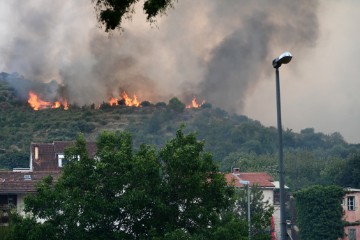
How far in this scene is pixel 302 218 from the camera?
99000 millimetres

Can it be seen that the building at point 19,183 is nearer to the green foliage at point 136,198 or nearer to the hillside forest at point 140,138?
the green foliage at point 136,198

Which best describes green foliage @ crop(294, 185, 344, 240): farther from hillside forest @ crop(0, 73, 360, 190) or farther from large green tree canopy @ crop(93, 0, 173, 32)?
large green tree canopy @ crop(93, 0, 173, 32)

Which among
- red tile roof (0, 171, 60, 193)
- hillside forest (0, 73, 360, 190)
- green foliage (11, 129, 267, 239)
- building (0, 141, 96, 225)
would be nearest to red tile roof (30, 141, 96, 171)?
building (0, 141, 96, 225)

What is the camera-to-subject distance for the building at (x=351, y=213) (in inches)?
4008

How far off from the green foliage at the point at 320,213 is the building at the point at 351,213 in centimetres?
267

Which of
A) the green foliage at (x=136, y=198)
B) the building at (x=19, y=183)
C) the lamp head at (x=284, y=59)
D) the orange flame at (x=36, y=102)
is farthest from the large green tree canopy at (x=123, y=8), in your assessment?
the orange flame at (x=36, y=102)

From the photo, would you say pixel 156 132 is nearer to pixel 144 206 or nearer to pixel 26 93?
pixel 26 93

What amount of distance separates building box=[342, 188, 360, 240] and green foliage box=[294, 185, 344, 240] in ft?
8.77

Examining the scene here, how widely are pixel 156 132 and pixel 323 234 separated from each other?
335 feet

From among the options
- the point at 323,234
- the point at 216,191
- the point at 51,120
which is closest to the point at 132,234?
the point at 216,191

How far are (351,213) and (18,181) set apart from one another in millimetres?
36558

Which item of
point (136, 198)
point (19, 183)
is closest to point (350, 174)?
point (19, 183)

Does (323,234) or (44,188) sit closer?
(44,188)

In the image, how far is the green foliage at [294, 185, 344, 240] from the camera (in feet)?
319
